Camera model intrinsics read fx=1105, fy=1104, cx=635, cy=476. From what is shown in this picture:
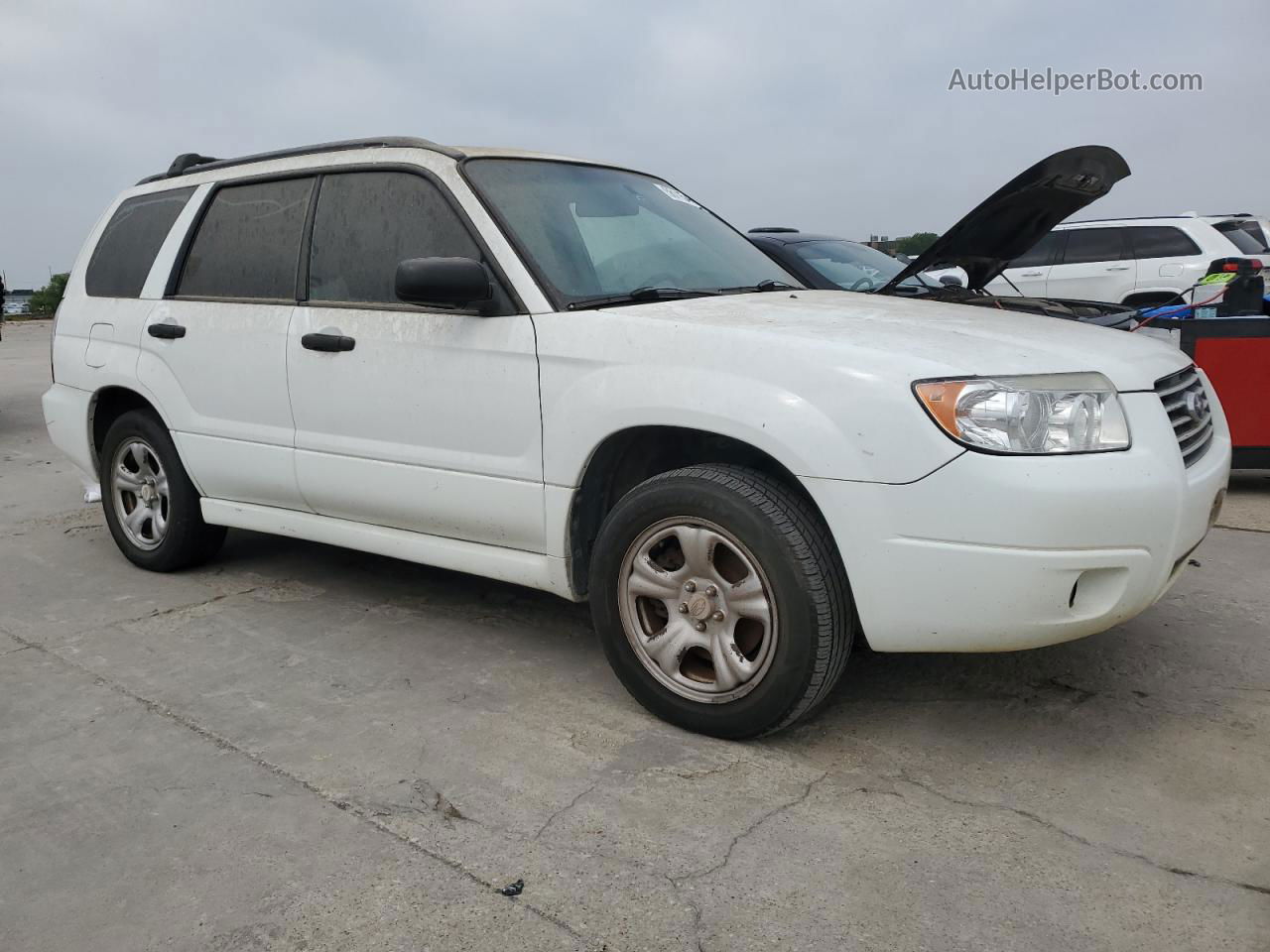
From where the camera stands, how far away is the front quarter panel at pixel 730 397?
8.86 feet

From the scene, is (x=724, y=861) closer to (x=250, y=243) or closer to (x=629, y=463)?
(x=629, y=463)

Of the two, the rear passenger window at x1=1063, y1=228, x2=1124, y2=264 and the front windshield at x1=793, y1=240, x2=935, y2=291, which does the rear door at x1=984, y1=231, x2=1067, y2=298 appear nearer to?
the rear passenger window at x1=1063, y1=228, x2=1124, y2=264

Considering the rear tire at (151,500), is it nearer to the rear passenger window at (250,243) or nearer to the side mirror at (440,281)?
the rear passenger window at (250,243)

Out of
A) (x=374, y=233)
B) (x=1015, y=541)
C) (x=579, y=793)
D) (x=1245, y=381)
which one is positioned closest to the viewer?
(x=1015, y=541)

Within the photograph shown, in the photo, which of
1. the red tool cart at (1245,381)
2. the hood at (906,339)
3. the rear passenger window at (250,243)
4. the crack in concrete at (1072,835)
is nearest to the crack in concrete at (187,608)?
the rear passenger window at (250,243)

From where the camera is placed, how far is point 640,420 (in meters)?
3.08

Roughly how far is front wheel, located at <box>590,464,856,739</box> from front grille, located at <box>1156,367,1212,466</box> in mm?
998

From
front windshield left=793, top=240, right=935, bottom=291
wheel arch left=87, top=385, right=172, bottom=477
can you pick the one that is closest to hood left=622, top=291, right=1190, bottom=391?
wheel arch left=87, top=385, right=172, bottom=477

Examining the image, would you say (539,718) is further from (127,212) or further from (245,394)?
(127,212)

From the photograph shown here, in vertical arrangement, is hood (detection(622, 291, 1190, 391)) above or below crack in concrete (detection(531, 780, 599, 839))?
above

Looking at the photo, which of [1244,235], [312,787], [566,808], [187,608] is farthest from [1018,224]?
[1244,235]

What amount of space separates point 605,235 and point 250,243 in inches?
58.9

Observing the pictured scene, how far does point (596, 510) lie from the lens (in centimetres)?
342

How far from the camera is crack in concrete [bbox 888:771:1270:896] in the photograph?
236 cm
